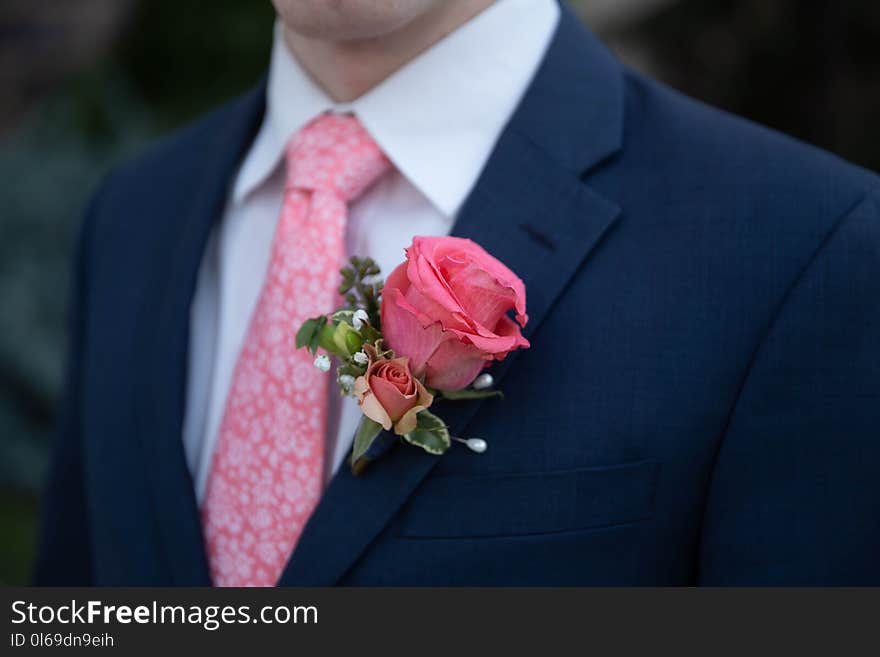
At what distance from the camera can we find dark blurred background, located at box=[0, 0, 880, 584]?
10.4 ft

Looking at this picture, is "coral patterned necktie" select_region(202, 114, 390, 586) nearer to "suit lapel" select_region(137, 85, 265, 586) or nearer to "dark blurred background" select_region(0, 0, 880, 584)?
"suit lapel" select_region(137, 85, 265, 586)

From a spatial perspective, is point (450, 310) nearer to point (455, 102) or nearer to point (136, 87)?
point (455, 102)

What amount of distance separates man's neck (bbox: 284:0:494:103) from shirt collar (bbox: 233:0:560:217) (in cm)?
2

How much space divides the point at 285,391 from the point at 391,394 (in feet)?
0.85

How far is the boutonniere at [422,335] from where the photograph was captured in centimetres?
117

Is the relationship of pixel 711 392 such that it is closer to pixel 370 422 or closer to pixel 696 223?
pixel 696 223

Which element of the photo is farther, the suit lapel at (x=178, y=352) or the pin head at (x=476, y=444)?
the suit lapel at (x=178, y=352)

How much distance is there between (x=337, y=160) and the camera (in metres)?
1.45

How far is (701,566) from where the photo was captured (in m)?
1.33

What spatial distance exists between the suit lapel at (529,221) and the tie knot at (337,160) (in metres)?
0.17

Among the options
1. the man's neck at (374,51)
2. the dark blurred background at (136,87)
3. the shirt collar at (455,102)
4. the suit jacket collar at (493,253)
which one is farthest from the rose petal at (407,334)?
the dark blurred background at (136,87)

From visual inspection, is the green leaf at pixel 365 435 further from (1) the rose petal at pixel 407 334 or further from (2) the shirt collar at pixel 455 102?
(2) the shirt collar at pixel 455 102

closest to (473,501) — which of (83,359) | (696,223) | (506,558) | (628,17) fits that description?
(506,558)

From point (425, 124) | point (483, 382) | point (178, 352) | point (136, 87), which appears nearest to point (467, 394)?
point (483, 382)
